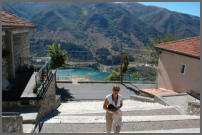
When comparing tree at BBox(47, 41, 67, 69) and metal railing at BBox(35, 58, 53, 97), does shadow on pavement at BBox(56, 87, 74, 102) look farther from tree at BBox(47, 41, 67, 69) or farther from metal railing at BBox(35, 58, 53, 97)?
metal railing at BBox(35, 58, 53, 97)

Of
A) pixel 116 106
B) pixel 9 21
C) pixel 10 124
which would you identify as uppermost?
pixel 9 21

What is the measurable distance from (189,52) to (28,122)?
940 centimetres

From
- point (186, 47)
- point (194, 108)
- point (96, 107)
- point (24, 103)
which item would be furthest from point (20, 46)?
point (186, 47)

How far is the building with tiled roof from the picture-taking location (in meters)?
11.4

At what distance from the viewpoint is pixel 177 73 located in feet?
42.3

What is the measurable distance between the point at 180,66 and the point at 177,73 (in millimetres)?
536

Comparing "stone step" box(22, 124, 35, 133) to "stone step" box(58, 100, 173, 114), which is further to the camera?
"stone step" box(58, 100, 173, 114)

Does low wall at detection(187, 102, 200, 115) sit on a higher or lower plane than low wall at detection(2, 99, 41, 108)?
lower

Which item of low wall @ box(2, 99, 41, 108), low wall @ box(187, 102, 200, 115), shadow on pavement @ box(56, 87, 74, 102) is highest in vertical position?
low wall @ box(2, 99, 41, 108)

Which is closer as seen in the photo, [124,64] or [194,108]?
[194,108]

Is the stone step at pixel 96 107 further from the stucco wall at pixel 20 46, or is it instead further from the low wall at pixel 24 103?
the stucco wall at pixel 20 46

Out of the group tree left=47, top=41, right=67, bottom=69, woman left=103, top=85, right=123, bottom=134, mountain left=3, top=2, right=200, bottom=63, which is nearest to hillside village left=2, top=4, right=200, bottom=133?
woman left=103, top=85, right=123, bottom=134

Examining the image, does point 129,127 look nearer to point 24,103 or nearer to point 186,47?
point 24,103

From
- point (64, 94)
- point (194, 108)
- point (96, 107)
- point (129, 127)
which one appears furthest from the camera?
point (64, 94)
